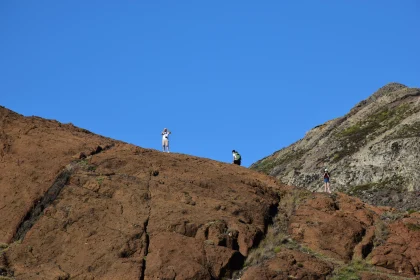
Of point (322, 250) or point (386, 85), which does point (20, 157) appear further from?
point (386, 85)

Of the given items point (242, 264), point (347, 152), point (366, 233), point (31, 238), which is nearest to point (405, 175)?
point (347, 152)

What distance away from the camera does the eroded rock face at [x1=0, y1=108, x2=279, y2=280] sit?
30672mm

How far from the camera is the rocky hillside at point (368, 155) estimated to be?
62.1 meters

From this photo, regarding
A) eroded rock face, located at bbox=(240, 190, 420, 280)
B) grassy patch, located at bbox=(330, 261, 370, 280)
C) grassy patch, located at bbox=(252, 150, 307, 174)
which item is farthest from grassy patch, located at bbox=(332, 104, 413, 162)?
grassy patch, located at bbox=(330, 261, 370, 280)

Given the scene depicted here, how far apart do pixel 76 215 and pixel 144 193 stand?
9.87 feet

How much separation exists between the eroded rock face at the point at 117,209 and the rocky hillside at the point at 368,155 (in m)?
24.5

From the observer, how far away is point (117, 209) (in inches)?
1299

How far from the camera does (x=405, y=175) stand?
207ft

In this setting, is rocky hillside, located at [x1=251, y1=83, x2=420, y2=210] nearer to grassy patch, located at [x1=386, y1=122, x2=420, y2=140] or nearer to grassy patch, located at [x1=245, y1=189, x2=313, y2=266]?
grassy patch, located at [x1=386, y1=122, x2=420, y2=140]

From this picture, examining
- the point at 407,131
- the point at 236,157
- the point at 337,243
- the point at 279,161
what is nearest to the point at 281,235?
the point at 337,243

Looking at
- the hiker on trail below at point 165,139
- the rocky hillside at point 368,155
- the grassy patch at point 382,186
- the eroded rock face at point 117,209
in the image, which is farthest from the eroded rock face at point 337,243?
the grassy patch at point 382,186

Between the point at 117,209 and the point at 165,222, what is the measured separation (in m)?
2.04

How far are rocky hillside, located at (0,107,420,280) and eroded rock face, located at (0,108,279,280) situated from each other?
0.15 feet

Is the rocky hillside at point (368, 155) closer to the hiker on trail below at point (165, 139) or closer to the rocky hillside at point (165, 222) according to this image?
the hiker on trail below at point (165, 139)
